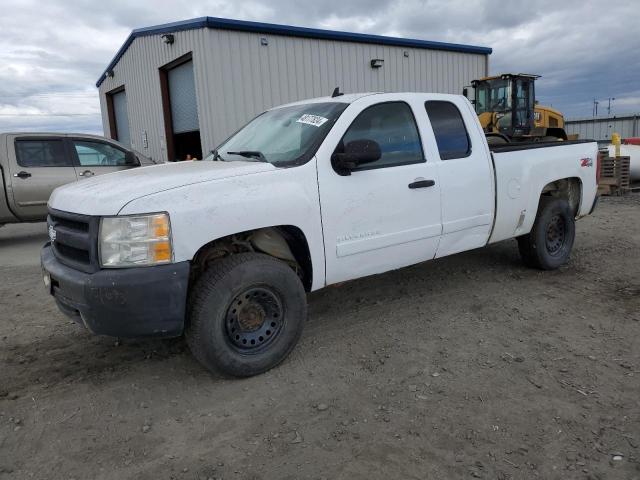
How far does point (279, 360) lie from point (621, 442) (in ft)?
6.77

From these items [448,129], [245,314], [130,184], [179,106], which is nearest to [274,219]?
[245,314]

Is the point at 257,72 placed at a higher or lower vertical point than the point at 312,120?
higher

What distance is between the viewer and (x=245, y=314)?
339cm

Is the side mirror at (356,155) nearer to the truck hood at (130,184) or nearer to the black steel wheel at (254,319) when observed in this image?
the truck hood at (130,184)

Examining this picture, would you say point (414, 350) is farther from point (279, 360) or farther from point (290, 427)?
point (290, 427)

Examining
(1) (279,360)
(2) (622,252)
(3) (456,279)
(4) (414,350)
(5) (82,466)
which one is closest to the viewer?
(5) (82,466)

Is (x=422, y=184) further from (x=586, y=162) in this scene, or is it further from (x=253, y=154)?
(x=586, y=162)

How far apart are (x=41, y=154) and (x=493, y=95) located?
499 inches

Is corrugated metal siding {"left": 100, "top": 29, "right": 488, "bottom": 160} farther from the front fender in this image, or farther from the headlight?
the headlight

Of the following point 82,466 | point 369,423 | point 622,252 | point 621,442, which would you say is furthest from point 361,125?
point 622,252

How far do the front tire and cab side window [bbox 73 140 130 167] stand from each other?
658 centimetres

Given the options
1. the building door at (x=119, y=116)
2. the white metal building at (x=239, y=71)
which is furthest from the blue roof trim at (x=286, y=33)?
the building door at (x=119, y=116)

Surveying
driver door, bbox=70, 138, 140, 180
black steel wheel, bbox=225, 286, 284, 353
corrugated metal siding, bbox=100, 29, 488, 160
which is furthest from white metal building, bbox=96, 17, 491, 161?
black steel wheel, bbox=225, 286, 284, 353

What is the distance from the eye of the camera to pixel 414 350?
377cm
